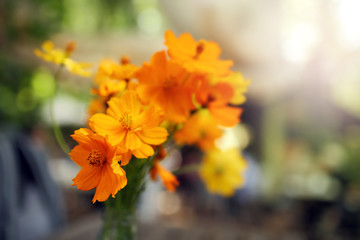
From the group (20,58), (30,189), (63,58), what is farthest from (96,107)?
(20,58)

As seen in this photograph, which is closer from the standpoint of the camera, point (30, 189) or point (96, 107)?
point (96, 107)

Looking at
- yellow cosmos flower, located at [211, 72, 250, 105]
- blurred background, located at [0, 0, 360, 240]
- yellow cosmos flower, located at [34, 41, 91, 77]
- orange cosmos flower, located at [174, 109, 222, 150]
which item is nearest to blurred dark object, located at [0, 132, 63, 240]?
blurred background, located at [0, 0, 360, 240]

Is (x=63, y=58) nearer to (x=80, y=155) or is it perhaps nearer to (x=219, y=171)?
(x=80, y=155)

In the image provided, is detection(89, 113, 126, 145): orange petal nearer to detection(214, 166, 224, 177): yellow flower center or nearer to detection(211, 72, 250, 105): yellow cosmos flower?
detection(211, 72, 250, 105): yellow cosmos flower

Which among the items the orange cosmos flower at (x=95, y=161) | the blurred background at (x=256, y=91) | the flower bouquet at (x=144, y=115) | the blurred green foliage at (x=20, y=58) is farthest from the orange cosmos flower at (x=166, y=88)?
the blurred green foliage at (x=20, y=58)

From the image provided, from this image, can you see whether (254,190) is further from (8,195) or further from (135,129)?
(135,129)

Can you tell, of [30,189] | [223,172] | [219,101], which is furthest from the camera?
[30,189]

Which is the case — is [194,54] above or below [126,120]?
above
